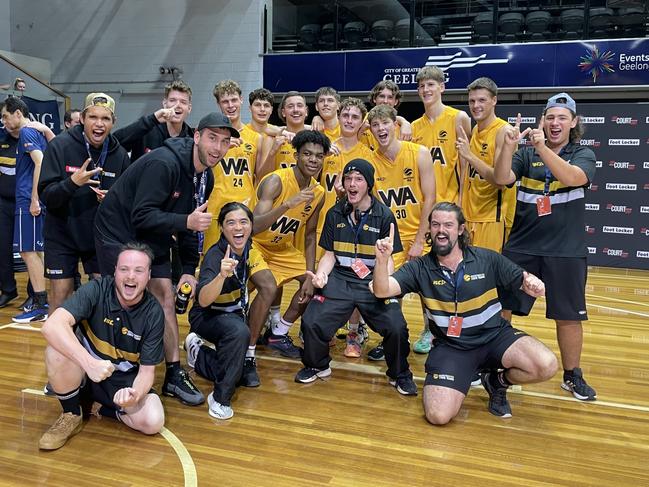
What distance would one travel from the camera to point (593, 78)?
982 cm

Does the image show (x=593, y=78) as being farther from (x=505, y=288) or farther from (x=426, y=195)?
(x=505, y=288)

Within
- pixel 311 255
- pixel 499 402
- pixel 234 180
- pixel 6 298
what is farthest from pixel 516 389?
pixel 6 298

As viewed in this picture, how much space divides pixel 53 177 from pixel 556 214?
331 cm

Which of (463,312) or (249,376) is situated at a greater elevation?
(463,312)

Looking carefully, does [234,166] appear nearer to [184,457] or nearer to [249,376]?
[249,376]

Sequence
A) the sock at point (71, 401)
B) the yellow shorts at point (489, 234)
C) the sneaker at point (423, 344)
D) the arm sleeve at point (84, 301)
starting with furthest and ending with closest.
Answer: the sneaker at point (423, 344), the yellow shorts at point (489, 234), the sock at point (71, 401), the arm sleeve at point (84, 301)

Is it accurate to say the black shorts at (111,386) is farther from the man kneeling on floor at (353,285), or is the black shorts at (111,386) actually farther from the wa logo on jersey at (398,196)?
the wa logo on jersey at (398,196)

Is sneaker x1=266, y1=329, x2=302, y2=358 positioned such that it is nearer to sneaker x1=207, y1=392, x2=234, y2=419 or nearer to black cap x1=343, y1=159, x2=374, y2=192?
sneaker x1=207, y1=392, x2=234, y2=419

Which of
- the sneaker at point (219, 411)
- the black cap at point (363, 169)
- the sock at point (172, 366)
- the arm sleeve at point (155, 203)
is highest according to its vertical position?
the black cap at point (363, 169)

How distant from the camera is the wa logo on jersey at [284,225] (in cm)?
465

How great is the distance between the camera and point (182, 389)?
12.1 feet

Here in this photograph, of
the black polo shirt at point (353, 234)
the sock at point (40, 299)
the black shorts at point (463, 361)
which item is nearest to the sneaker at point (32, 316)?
the sock at point (40, 299)

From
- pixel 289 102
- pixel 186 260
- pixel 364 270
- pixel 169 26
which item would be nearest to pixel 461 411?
pixel 364 270

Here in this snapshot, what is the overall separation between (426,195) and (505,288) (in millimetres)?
1155
